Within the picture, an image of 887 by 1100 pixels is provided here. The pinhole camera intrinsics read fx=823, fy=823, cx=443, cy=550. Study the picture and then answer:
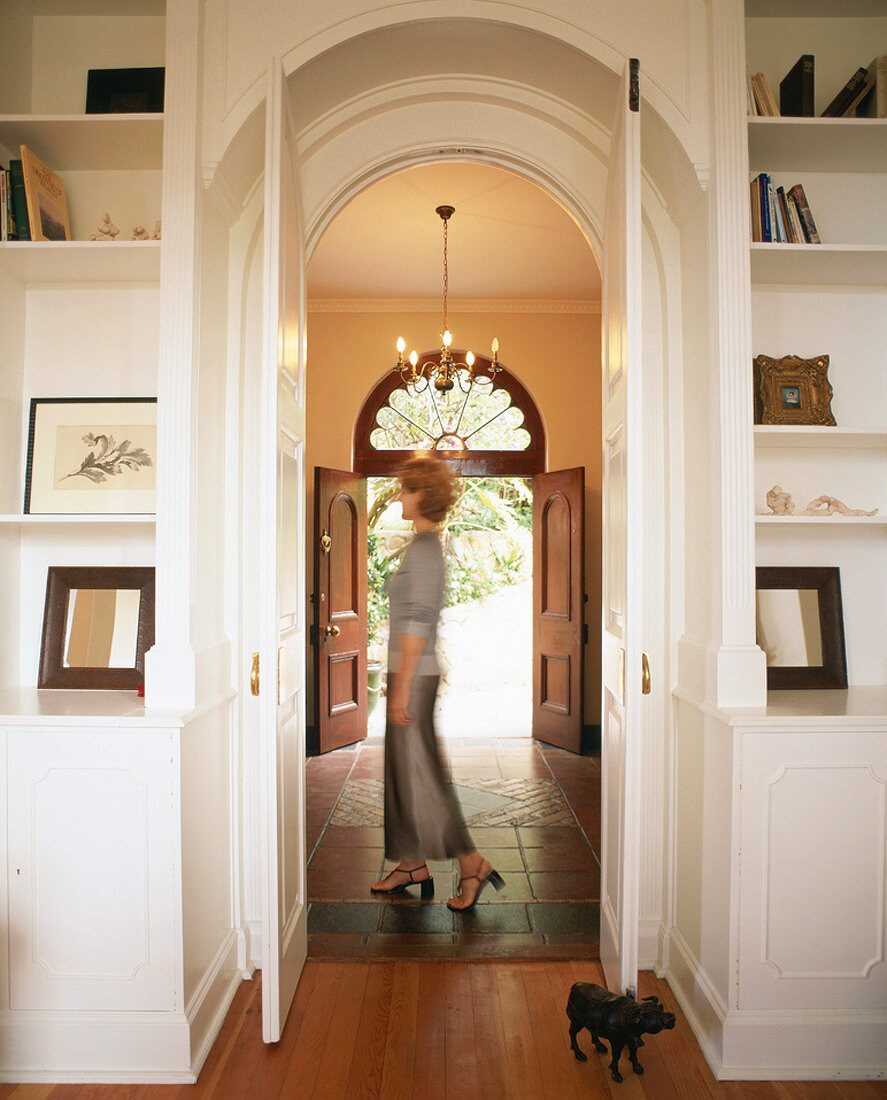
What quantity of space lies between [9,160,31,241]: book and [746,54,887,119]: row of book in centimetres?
232

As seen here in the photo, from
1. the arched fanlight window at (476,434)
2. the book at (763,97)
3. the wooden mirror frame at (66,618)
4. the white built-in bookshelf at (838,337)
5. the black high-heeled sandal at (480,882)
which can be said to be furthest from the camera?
the arched fanlight window at (476,434)

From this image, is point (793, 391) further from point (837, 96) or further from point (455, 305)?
point (455, 305)

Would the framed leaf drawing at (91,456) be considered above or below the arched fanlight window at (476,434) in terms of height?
below

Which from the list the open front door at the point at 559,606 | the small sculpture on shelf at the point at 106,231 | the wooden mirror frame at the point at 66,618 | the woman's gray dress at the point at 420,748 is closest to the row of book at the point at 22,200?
the small sculpture on shelf at the point at 106,231

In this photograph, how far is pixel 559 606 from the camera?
6410 mm

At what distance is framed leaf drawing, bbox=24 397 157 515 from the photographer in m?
2.73

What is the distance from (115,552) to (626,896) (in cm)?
200

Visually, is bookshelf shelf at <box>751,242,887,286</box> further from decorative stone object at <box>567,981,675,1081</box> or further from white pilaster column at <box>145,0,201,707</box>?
decorative stone object at <box>567,981,675,1081</box>

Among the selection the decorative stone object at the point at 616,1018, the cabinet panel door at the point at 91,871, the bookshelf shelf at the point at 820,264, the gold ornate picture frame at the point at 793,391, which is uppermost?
the bookshelf shelf at the point at 820,264

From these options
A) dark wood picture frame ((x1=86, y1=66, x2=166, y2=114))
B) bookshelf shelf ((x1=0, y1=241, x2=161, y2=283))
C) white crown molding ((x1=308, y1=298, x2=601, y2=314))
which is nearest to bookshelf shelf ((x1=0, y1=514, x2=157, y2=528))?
bookshelf shelf ((x1=0, y1=241, x2=161, y2=283))

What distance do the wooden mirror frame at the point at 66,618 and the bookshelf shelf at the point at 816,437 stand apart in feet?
6.82

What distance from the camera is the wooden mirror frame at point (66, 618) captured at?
9.04 feet

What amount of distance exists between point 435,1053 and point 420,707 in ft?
4.04

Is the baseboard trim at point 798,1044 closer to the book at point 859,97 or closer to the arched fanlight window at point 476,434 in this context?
the book at point 859,97
